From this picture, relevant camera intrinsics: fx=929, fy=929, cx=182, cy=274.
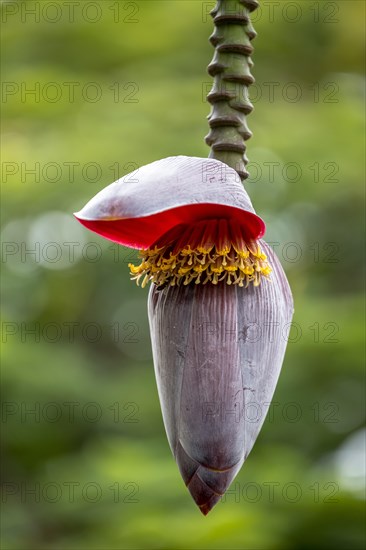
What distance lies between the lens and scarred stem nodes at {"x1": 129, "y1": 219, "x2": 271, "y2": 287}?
2.64 feet

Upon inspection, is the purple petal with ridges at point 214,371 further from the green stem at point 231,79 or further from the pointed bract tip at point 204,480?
the green stem at point 231,79

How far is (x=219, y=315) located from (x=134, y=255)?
6.52 ft

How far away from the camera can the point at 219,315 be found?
77 centimetres

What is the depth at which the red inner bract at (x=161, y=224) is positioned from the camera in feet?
2.48

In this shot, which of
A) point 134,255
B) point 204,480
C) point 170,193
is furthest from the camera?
point 134,255

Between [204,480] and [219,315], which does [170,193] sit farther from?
[204,480]

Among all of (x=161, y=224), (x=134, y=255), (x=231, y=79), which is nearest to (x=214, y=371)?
(x=161, y=224)

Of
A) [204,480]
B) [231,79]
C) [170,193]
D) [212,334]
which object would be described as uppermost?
[231,79]

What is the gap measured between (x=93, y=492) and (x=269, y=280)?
1.79m

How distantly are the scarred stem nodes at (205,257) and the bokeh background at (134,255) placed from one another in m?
1.38

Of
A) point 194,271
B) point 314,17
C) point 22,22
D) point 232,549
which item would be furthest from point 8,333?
point 194,271

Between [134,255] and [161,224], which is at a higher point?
[134,255]

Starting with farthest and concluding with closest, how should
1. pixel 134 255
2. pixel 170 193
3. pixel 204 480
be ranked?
pixel 134 255 < pixel 204 480 < pixel 170 193

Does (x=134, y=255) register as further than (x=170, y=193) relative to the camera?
Yes
